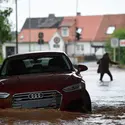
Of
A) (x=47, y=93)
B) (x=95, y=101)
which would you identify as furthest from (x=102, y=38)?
(x=47, y=93)

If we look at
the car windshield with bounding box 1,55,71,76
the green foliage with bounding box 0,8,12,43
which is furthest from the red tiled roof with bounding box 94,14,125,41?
the car windshield with bounding box 1,55,71,76

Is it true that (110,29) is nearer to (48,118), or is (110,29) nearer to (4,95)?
(4,95)

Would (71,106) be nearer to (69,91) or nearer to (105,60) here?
(69,91)

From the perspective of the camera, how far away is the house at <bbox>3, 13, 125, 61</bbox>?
296 ft

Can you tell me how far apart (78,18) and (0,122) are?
297 feet

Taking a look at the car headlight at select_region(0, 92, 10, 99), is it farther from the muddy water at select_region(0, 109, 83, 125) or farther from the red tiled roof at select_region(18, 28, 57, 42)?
the red tiled roof at select_region(18, 28, 57, 42)

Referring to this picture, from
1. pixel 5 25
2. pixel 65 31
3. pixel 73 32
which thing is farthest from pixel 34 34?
pixel 5 25

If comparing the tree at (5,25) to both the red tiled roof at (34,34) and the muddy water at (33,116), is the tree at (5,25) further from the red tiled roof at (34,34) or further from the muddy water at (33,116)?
the red tiled roof at (34,34)

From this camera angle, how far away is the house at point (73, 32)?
296 feet

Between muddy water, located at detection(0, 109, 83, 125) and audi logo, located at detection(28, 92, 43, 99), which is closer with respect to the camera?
muddy water, located at detection(0, 109, 83, 125)

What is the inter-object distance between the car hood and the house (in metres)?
76.5

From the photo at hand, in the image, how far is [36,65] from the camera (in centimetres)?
1087

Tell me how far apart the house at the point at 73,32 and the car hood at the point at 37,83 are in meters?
76.5

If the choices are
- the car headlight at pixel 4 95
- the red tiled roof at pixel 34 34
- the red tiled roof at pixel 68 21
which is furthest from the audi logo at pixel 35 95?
the red tiled roof at pixel 68 21
